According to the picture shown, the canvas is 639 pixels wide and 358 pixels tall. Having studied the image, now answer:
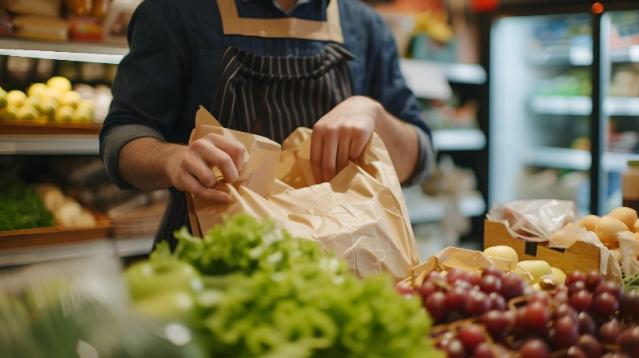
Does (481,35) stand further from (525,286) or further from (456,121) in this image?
(525,286)

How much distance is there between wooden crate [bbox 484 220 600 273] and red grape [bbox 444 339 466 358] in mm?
664

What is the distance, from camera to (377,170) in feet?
4.72

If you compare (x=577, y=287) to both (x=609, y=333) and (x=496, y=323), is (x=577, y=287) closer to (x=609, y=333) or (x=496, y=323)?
(x=609, y=333)

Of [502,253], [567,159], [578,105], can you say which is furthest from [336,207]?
[567,159]

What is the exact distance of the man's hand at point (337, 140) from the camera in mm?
1446

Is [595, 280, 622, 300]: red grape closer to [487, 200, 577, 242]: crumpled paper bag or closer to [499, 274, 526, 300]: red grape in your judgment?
[499, 274, 526, 300]: red grape

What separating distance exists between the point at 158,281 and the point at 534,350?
51 cm

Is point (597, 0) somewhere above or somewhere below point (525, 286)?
above

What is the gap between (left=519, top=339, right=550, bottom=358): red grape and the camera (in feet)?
2.88

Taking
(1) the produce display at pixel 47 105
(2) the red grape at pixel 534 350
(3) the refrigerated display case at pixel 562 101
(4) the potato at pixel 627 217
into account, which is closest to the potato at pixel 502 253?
(4) the potato at pixel 627 217

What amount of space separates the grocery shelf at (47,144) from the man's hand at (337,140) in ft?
5.75

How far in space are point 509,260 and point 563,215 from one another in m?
0.43

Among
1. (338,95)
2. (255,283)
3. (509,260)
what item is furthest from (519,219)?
(255,283)

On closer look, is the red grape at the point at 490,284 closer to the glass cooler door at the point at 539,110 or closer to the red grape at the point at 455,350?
the red grape at the point at 455,350
